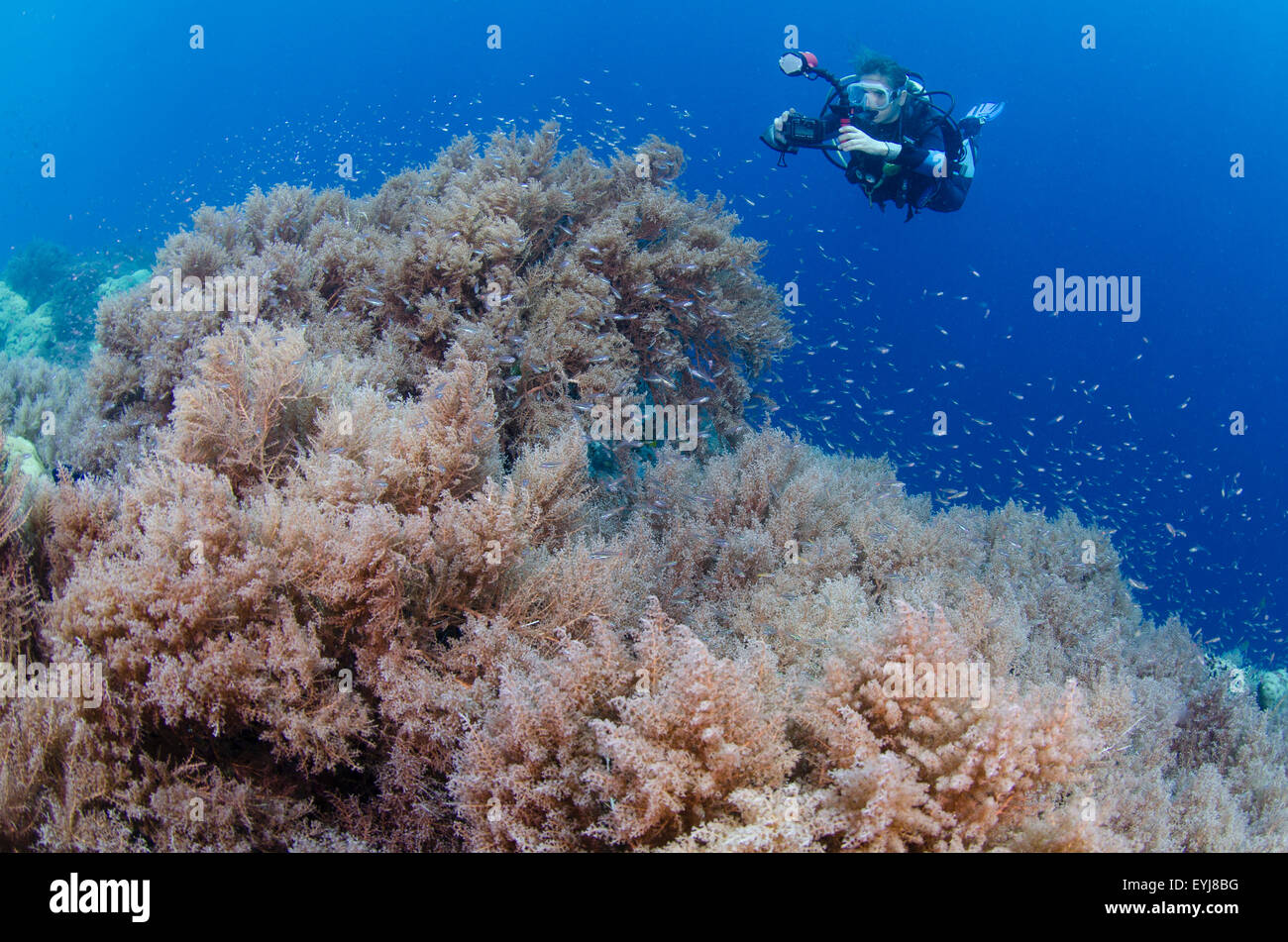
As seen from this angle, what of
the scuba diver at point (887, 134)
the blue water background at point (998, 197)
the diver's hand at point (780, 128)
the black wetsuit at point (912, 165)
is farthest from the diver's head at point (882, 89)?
the blue water background at point (998, 197)

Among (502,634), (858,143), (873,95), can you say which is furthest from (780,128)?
(502,634)

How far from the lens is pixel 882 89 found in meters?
9.06

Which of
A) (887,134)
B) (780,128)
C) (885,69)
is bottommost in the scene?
(780,128)

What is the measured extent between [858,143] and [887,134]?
4.83 feet

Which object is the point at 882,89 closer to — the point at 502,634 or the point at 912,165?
the point at 912,165

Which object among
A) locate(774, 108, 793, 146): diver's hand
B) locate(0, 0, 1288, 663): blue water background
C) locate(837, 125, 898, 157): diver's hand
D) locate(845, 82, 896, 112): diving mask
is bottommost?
locate(837, 125, 898, 157): diver's hand

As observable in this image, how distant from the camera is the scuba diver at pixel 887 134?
874cm

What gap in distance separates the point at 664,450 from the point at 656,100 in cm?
6931

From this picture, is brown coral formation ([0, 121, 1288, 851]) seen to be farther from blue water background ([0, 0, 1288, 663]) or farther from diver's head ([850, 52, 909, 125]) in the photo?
blue water background ([0, 0, 1288, 663])

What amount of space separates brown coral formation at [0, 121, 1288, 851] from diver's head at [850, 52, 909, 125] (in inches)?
247

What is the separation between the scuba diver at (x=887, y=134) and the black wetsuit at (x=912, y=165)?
1cm

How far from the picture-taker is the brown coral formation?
2186 mm

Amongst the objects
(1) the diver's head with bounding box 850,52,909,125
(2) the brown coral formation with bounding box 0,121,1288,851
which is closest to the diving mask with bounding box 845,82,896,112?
(1) the diver's head with bounding box 850,52,909,125
